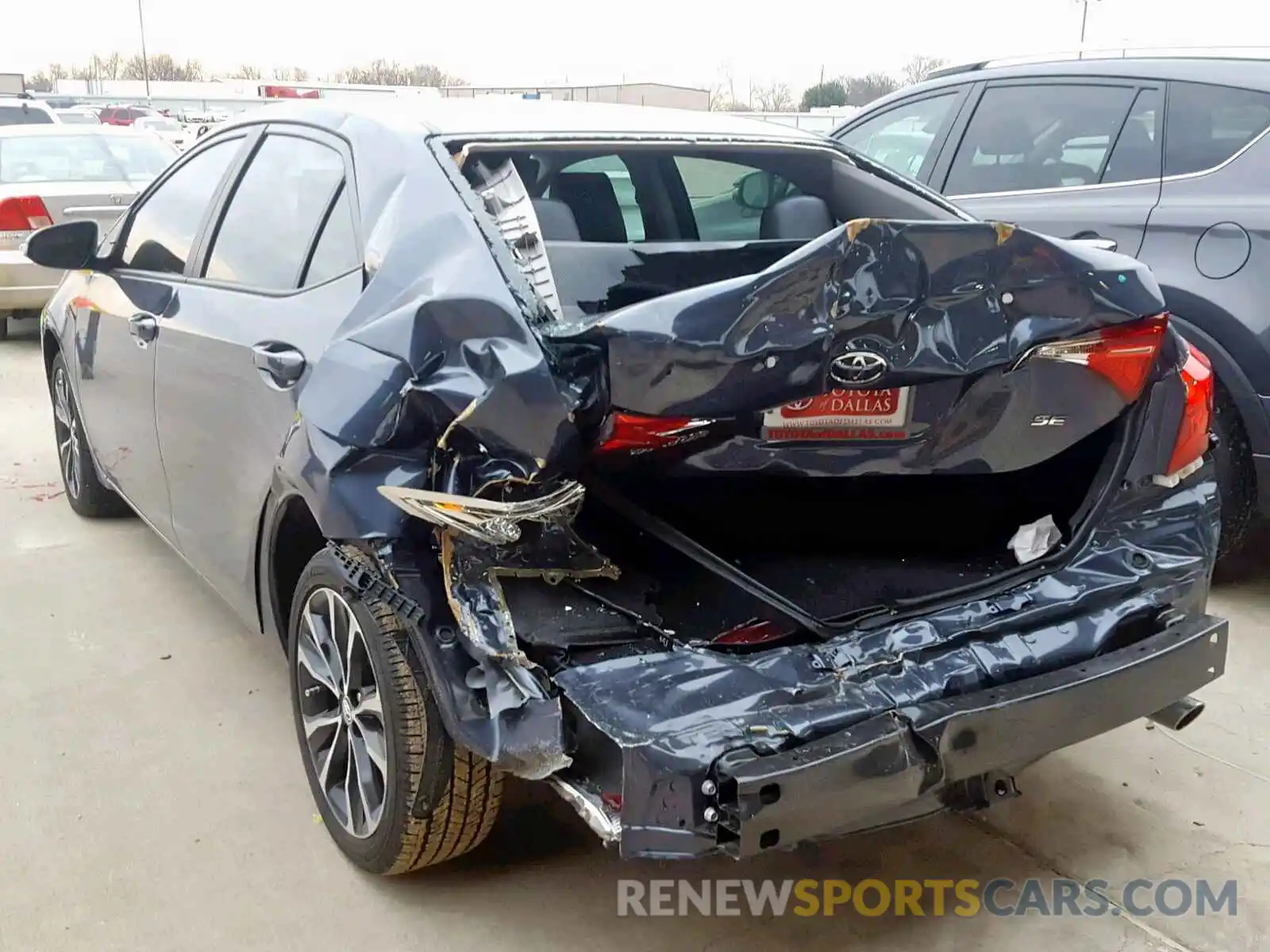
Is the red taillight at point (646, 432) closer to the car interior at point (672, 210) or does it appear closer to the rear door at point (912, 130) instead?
the car interior at point (672, 210)

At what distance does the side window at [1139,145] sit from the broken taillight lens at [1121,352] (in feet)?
6.60

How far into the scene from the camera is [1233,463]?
376cm

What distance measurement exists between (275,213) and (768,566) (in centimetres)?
157

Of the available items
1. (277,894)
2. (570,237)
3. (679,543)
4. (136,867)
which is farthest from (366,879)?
(570,237)

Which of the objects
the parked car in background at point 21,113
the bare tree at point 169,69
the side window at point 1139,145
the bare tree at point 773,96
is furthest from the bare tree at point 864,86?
the bare tree at point 169,69

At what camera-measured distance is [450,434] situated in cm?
195

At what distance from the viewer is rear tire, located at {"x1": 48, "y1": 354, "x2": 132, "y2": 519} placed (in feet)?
14.9

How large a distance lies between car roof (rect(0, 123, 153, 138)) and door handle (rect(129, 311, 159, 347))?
6.50 meters

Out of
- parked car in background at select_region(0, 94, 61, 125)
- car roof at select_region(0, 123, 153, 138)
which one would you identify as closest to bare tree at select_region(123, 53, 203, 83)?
parked car in background at select_region(0, 94, 61, 125)

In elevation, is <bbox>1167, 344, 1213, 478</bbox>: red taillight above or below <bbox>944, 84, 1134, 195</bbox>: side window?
below

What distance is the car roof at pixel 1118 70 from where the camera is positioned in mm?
3854

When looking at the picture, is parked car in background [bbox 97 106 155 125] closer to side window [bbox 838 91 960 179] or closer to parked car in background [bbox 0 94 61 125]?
parked car in background [bbox 0 94 61 125]

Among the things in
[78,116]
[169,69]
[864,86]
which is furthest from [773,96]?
[169,69]

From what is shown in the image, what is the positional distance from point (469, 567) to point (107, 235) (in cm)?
262
